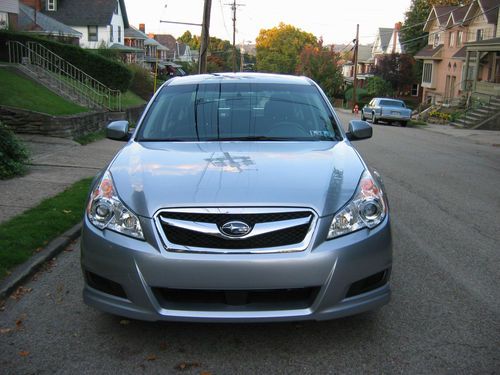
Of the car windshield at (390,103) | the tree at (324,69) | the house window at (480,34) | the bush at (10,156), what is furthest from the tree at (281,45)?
the bush at (10,156)

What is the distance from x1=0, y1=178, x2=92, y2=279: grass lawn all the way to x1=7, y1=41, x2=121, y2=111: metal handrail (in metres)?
13.0

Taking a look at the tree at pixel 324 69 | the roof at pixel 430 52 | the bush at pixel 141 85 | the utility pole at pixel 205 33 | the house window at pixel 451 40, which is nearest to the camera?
the utility pole at pixel 205 33

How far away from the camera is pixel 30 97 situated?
16.4 meters

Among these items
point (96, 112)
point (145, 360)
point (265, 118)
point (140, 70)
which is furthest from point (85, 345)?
point (140, 70)

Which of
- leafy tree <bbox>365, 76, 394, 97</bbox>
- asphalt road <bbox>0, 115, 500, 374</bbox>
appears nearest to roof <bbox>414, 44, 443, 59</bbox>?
leafy tree <bbox>365, 76, 394, 97</bbox>

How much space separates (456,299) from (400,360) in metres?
Answer: 1.27

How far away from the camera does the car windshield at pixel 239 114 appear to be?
4941mm

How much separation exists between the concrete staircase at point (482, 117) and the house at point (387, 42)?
4342 cm

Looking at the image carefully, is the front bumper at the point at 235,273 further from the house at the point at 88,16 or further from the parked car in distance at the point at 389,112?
the house at the point at 88,16

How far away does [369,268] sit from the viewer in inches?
139

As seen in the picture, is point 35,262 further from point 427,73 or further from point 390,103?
point 427,73

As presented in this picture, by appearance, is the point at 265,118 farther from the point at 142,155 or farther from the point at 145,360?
the point at 145,360

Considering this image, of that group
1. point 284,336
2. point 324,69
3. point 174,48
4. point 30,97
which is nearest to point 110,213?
point 284,336

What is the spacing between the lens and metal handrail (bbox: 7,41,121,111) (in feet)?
66.9
